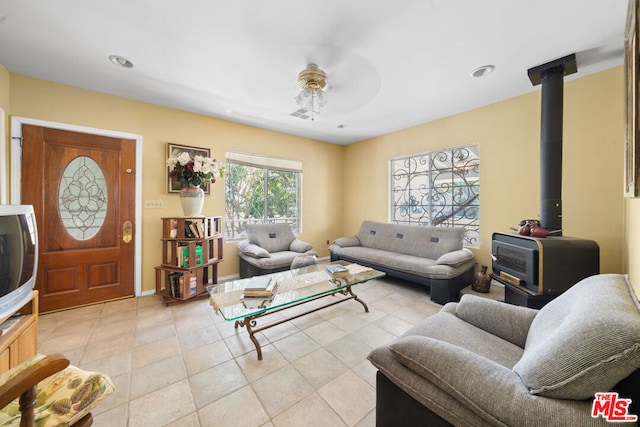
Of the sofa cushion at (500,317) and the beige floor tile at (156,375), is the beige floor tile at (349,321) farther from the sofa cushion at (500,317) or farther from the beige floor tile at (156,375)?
→ the beige floor tile at (156,375)

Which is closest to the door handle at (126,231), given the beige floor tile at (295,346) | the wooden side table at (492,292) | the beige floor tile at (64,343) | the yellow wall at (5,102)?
the yellow wall at (5,102)

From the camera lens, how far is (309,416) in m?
1.31

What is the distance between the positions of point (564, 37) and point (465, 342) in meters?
2.65

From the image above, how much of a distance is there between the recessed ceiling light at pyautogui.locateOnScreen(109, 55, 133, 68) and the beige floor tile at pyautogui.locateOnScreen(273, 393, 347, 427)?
3284 millimetres

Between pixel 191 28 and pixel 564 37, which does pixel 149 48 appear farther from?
pixel 564 37

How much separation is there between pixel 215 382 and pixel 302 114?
130 inches

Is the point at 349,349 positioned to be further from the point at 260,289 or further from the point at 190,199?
the point at 190,199

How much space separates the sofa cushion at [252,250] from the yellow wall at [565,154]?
3.14m

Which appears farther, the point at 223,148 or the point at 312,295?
the point at 223,148

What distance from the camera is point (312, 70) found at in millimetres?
2207

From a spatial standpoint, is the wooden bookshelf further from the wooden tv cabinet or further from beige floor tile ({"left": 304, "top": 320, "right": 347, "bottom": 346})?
beige floor tile ({"left": 304, "top": 320, "right": 347, "bottom": 346})

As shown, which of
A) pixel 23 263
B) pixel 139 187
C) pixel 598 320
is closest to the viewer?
pixel 598 320

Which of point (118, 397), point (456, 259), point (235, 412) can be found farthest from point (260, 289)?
point (456, 259)

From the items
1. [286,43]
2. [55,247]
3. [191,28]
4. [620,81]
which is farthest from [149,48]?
[620,81]
